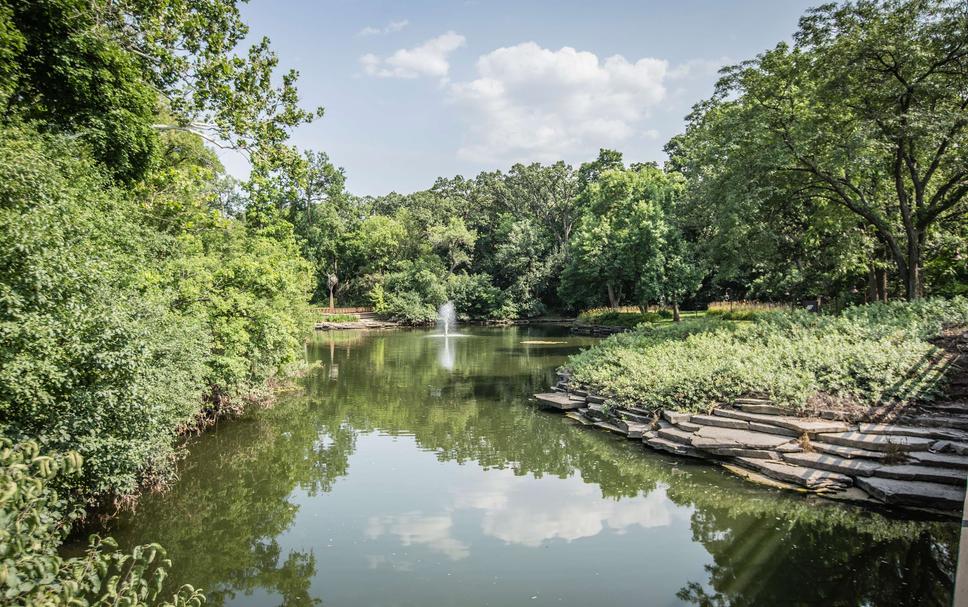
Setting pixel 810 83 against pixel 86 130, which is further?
pixel 810 83

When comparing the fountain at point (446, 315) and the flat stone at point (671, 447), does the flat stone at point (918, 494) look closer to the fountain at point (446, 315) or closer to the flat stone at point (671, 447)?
the flat stone at point (671, 447)

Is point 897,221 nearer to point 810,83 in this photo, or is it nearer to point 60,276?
point 810,83

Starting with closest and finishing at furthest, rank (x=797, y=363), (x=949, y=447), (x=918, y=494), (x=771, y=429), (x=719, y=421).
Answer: (x=918, y=494), (x=949, y=447), (x=771, y=429), (x=719, y=421), (x=797, y=363)

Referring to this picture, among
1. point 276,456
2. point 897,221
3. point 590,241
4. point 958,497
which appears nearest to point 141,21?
point 276,456

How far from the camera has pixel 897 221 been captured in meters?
18.6

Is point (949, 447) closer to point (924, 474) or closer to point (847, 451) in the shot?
point (924, 474)

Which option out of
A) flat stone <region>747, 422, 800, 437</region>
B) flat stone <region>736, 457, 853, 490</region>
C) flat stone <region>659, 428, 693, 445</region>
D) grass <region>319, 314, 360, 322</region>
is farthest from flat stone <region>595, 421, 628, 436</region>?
grass <region>319, 314, 360, 322</region>

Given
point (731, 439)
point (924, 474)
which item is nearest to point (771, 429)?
point (731, 439)

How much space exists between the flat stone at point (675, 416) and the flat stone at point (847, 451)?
2492mm

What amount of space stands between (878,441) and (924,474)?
2.84 ft

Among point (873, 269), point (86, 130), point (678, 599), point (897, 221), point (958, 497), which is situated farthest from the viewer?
point (873, 269)

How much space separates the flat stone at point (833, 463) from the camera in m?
8.69

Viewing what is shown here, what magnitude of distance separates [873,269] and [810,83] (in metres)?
8.63

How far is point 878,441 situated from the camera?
29.5 feet
